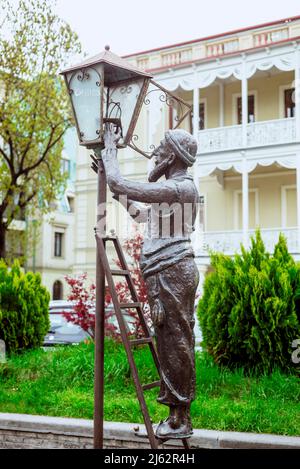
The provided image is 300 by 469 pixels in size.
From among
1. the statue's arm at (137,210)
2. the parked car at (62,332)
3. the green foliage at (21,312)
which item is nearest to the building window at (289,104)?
the parked car at (62,332)

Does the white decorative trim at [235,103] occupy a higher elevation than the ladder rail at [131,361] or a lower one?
higher

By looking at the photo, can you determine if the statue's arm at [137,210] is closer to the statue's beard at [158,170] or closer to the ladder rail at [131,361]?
the statue's beard at [158,170]

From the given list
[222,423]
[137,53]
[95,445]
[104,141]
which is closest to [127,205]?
[104,141]

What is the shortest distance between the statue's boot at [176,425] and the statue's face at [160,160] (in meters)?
1.73

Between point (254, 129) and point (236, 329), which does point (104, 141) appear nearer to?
point (236, 329)

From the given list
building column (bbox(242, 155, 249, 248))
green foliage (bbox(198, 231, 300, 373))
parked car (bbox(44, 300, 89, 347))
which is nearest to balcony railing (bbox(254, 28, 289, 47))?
building column (bbox(242, 155, 249, 248))

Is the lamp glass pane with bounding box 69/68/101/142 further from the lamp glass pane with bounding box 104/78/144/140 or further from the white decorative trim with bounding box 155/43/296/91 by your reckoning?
the white decorative trim with bounding box 155/43/296/91

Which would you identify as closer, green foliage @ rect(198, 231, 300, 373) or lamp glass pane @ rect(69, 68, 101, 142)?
lamp glass pane @ rect(69, 68, 101, 142)

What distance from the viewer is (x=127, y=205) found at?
4.38 meters

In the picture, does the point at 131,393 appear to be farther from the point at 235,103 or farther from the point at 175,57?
the point at 175,57

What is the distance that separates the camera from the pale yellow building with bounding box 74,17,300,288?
19234 mm

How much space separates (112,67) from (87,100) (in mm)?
317

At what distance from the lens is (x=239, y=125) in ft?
65.5

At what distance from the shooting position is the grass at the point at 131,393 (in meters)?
5.55
